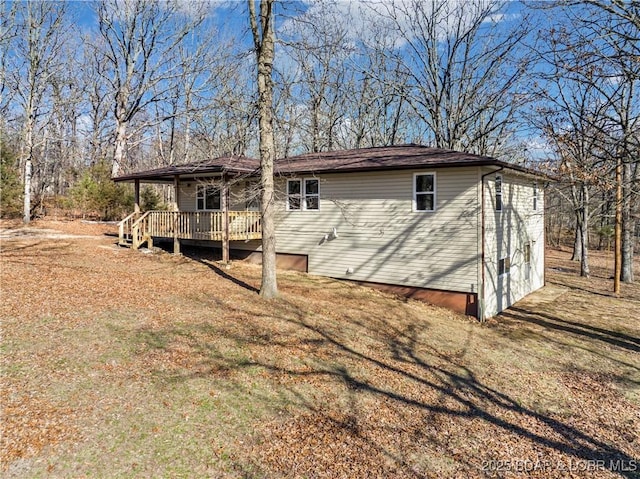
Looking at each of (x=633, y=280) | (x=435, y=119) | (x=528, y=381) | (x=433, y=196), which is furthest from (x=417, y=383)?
(x=435, y=119)

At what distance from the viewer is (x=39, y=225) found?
63.7 feet

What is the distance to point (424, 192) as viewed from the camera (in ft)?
37.9

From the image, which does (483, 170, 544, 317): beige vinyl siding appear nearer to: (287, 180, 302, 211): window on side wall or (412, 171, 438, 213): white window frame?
(412, 171, 438, 213): white window frame

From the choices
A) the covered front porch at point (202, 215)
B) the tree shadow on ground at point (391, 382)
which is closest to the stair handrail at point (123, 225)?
the covered front porch at point (202, 215)

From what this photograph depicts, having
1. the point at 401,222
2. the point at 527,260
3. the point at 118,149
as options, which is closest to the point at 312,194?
the point at 401,222

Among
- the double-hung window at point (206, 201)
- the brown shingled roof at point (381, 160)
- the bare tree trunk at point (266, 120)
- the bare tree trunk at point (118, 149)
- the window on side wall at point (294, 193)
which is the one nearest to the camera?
the bare tree trunk at point (266, 120)

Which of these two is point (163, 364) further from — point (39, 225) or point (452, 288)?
point (39, 225)

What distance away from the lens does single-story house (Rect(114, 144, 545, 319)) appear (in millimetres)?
10945

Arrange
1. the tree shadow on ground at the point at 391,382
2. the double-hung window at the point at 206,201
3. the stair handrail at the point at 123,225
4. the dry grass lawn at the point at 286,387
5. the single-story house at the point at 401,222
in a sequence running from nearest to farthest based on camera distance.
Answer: the dry grass lawn at the point at 286,387 → the tree shadow on ground at the point at 391,382 → the single-story house at the point at 401,222 → the stair handrail at the point at 123,225 → the double-hung window at the point at 206,201

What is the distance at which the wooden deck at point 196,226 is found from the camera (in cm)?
1384

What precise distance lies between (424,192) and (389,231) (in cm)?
156

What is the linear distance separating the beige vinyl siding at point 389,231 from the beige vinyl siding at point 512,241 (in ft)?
2.35

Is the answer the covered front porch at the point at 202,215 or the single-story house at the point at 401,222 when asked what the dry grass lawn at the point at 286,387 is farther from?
the covered front porch at the point at 202,215

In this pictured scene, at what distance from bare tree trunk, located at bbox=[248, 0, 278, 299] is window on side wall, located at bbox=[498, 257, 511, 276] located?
23.0 feet
